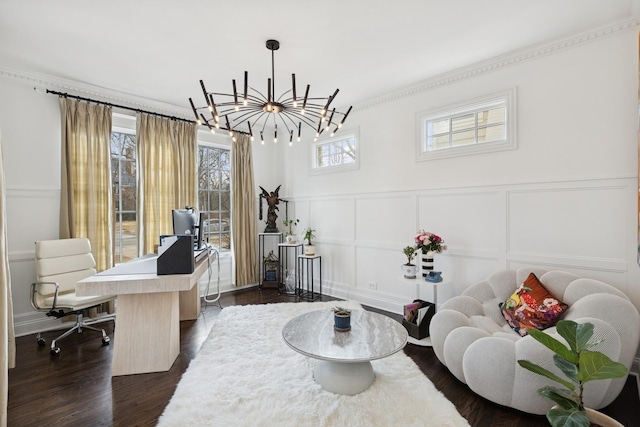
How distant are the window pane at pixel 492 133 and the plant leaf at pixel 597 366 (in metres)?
2.44

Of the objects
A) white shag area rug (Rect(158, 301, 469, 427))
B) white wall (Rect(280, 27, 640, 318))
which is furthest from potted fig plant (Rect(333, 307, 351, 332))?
white wall (Rect(280, 27, 640, 318))

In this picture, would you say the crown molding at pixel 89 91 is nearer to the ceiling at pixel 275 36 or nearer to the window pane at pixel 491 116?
the ceiling at pixel 275 36

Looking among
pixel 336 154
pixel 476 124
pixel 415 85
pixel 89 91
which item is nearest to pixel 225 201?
pixel 336 154

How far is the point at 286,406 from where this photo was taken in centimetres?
203

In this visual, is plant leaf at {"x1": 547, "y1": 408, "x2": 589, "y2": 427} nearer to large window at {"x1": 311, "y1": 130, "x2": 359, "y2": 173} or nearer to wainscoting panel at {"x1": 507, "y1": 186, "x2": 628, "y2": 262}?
wainscoting panel at {"x1": 507, "y1": 186, "x2": 628, "y2": 262}

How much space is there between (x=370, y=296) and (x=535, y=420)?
7.90ft

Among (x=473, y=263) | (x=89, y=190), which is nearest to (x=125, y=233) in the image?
(x=89, y=190)

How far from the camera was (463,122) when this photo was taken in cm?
349

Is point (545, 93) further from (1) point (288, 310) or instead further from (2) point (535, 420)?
(1) point (288, 310)

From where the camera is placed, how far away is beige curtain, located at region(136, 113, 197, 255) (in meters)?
4.08

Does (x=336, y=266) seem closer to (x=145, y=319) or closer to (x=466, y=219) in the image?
(x=466, y=219)

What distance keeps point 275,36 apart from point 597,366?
120 inches

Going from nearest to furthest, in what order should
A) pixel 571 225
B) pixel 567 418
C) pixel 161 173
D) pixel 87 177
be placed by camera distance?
pixel 567 418 < pixel 571 225 < pixel 87 177 < pixel 161 173

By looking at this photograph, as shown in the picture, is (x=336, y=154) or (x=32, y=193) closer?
(x=32, y=193)
